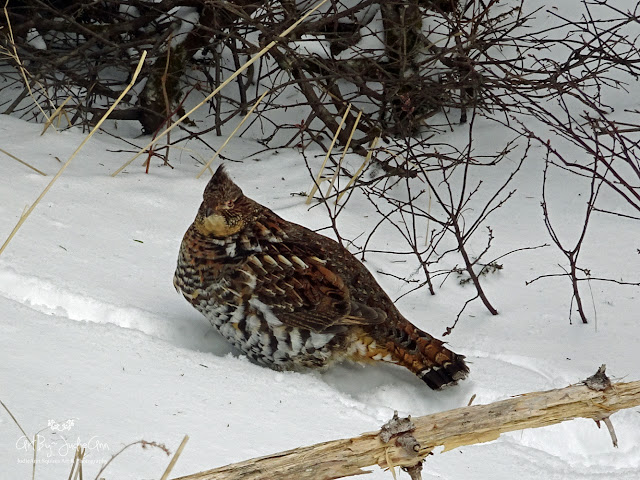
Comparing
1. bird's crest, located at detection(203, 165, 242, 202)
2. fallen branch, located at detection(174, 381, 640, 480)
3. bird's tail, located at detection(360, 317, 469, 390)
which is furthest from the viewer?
bird's tail, located at detection(360, 317, 469, 390)

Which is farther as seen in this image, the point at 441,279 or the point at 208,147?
the point at 208,147

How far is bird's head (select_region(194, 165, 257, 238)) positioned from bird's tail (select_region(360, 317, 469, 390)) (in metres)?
0.73

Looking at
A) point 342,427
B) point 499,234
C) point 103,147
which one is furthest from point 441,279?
point 103,147

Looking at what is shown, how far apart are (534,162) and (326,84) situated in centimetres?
158

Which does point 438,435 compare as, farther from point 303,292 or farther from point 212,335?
point 212,335

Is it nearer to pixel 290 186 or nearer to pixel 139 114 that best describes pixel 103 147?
pixel 139 114

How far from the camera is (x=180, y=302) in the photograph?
356 centimetres

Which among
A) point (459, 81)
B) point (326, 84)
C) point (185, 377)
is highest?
point (459, 81)

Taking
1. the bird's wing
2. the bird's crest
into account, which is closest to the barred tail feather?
the bird's wing

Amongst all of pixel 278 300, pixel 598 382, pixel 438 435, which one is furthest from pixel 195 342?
pixel 598 382

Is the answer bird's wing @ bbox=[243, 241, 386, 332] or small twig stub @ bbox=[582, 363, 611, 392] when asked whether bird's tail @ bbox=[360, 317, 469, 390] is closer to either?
bird's wing @ bbox=[243, 241, 386, 332]

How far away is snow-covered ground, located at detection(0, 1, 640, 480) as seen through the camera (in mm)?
2197

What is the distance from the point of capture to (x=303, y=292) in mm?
3227

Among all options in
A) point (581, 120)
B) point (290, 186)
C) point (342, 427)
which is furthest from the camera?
point (581, 120)
